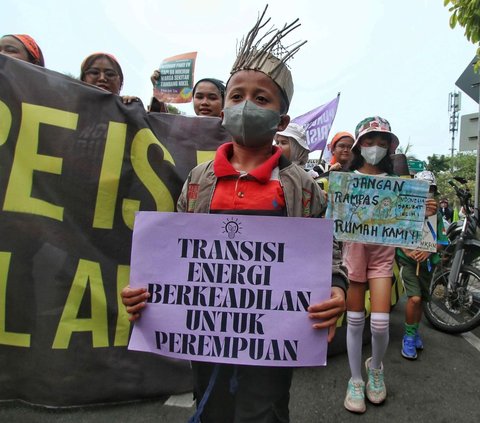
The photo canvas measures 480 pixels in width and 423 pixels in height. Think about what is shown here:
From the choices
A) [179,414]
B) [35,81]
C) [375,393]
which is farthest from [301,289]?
[35,81]

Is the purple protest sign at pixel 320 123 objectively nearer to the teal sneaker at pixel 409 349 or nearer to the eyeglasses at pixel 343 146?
the eyeglasses at pixel 343 146

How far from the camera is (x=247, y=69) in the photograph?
1.35 m

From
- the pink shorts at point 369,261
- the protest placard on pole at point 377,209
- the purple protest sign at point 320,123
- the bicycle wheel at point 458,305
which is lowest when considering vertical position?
the bicycle wheel at point 458,305

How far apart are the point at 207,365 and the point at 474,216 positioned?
3.49 meters

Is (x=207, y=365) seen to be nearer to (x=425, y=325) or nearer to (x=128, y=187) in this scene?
(x=128, y=187)

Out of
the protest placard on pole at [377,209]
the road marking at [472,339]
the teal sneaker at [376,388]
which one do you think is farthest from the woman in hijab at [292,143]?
the road marking at [472,339]

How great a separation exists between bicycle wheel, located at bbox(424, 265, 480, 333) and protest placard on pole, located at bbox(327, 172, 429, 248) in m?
1.80

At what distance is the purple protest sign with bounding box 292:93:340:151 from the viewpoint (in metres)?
6.07

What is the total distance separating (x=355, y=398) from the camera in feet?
7.56

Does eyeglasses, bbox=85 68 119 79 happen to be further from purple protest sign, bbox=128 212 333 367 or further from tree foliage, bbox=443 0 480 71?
tree foliage, bbox=443 0 480 71

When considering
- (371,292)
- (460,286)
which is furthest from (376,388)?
(460,286)

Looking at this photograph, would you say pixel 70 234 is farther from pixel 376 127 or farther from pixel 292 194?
pixel 376 127

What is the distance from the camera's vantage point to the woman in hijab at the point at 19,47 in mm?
2490

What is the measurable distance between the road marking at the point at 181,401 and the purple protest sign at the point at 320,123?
4566mm
